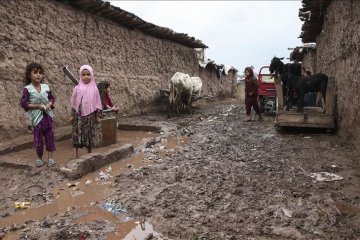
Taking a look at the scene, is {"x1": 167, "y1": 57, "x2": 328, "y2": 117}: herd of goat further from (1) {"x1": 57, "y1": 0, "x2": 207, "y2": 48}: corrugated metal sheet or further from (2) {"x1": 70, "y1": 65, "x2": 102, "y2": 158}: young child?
(2) {"x1": 70, "y1": 65, "x2": 102, "y2": 158}: young child

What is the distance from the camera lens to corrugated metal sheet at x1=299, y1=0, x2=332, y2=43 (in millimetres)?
7789

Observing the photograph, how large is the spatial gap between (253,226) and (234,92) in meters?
21.6

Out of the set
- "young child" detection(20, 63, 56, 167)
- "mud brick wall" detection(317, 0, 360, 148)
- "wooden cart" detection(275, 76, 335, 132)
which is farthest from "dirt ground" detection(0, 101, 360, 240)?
"wooden cart" detection(275, 76, 335, 132)

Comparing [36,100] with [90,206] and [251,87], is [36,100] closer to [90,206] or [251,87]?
[90,206]

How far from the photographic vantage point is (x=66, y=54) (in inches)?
285

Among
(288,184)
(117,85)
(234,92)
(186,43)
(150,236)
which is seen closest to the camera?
(150,236)

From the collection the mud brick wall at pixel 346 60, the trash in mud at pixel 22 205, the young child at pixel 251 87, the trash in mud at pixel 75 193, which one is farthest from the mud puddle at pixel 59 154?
the mud brick wall at pixel 346 60


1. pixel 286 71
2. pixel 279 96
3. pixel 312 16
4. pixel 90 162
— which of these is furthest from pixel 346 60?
A: pixel 90 162

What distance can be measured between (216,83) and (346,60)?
42.6 ft

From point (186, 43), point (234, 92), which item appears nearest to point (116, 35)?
point (186, 43)

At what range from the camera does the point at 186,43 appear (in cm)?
1400

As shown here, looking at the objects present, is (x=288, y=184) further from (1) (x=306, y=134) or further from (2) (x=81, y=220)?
(1) (x=306, y=134)

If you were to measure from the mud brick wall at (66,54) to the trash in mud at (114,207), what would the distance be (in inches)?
126

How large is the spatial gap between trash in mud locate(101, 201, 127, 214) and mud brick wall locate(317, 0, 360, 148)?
153 inches
